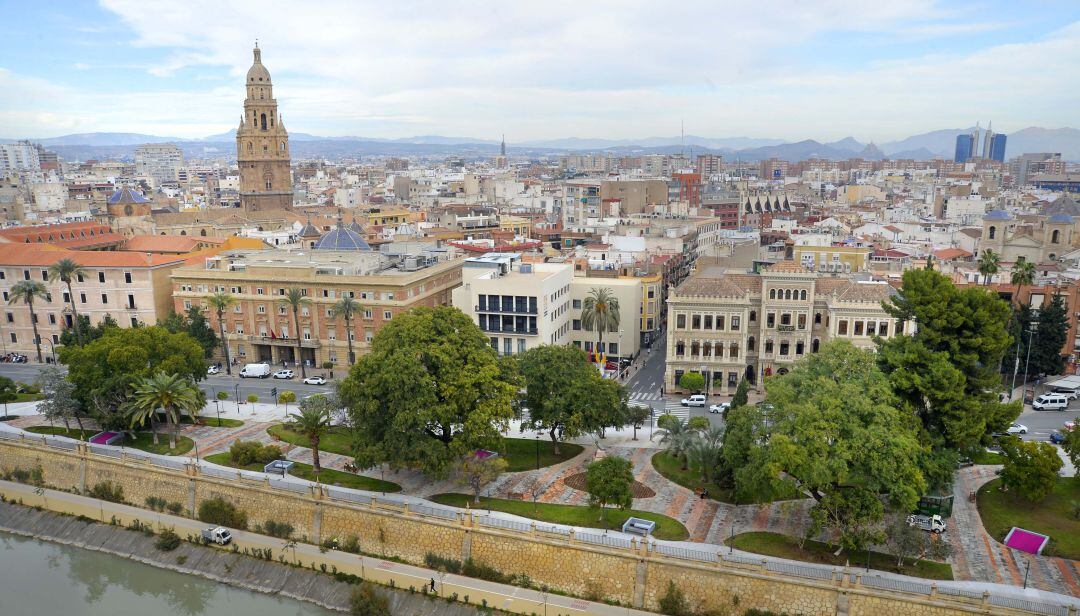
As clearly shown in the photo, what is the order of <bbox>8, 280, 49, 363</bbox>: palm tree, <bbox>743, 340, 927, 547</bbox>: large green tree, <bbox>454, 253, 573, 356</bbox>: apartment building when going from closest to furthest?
1. <bbox>743, 340, 927, 547</bbox>: large green tree
2. <bbox>454, 253, 573, 356</bbox>: apartment building
3. <bbox>8, 280, 49, 363</bbox>: palm tree

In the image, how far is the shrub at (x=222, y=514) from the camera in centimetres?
Answer: 4281

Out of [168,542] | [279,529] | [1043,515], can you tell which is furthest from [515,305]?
[1043,515]

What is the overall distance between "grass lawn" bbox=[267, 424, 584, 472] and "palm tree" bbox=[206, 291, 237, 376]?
20311 mm

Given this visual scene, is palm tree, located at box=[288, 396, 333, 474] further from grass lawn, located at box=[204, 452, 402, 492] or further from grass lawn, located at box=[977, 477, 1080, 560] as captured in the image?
grass lawn, located at box=[977, 477, 1080, 560]

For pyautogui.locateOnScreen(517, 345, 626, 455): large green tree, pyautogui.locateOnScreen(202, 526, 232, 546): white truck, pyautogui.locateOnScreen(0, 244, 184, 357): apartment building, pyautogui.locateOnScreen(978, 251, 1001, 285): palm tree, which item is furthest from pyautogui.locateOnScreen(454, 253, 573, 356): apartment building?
pyautogui.locateOnScreen(978, 251, 1001, 285): palm tree

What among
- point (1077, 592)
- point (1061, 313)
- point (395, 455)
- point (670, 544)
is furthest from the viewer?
point (1061, 313)

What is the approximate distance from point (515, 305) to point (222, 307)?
2756 cm

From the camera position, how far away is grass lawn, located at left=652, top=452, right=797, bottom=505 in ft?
134

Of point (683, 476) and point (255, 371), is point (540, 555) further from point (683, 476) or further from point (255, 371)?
point (255, 371)

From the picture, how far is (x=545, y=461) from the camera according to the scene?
46156mm

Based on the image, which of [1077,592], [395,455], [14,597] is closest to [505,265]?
[395,455]

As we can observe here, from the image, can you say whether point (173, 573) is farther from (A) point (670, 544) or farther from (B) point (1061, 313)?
(B) point (1061, 313)

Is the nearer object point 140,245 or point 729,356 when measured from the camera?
point 729,356

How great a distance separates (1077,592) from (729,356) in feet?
106
